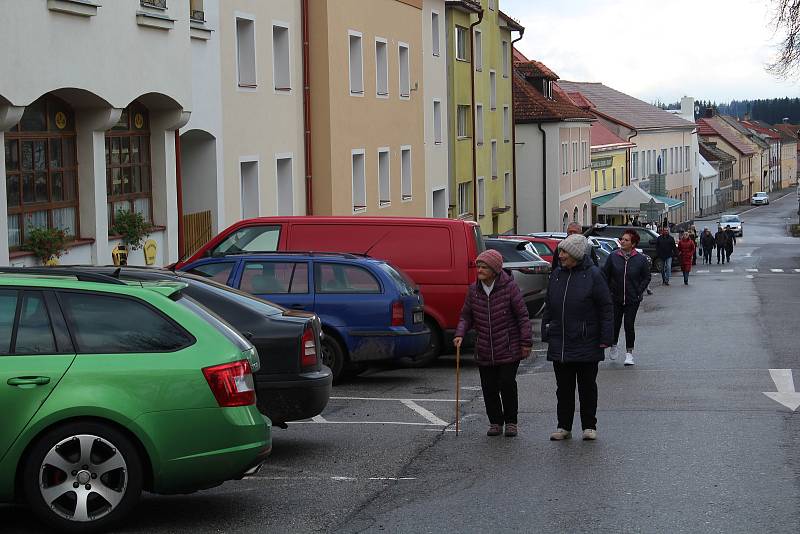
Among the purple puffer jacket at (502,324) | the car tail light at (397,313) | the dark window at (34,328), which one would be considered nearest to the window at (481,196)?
the car tail light at (397,313)

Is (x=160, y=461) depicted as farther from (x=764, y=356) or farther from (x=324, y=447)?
(x=764, y=356)

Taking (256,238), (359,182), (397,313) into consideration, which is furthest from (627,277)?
(359,182)

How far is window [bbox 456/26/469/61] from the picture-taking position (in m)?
48.3

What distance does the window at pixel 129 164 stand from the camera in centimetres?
2145

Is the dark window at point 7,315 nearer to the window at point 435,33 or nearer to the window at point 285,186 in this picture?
the window at point 285,186

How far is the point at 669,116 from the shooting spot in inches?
4205

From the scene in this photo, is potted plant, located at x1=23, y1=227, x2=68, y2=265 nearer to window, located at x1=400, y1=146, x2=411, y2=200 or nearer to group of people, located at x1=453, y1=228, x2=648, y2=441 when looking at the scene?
group of people, located at x1=453, y1=228, x2=648, y2=441

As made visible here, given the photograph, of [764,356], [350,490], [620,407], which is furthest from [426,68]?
[350,490]

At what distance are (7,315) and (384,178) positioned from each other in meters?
30.4

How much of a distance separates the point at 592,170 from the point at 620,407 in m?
64.9

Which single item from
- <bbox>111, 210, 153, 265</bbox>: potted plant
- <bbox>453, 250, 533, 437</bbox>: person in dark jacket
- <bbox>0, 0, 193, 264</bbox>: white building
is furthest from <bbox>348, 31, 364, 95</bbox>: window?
<bbox>453, 250, 533, 437</bbox>: person in dark jacket

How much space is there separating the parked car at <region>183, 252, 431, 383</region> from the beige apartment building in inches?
651

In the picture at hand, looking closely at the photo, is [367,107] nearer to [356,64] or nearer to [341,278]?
[356,64]

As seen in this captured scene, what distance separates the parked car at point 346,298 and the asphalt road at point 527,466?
0.50 m
